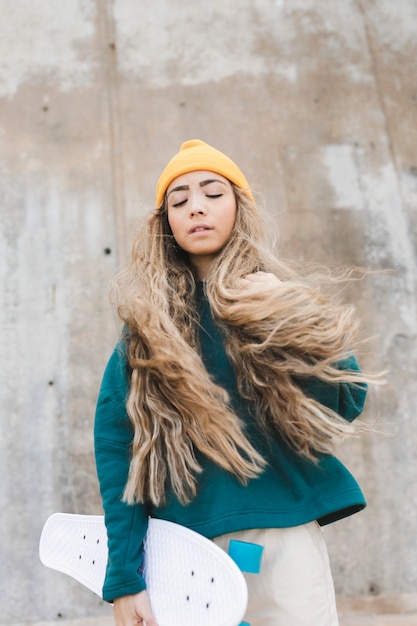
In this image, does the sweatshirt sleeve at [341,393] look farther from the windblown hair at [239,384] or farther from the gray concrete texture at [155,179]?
the gray concrete texture at [155,179]

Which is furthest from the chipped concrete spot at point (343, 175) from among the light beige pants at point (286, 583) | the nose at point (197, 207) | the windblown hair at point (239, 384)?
the light beige pants at point (286, 583)

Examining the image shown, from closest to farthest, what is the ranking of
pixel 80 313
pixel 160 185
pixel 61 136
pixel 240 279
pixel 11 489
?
pixel 240 279
pixel 160 185
pixel 11 489
pixel 80 313
pixel 61 136

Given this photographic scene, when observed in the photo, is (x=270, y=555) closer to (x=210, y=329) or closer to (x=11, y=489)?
(x=210, y=329)

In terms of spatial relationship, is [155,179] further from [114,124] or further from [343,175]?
[343,175]

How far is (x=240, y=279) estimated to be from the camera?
120cm

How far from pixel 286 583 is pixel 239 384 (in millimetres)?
351

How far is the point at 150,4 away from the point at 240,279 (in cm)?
223

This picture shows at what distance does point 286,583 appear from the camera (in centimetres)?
102

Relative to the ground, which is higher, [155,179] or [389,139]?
[389,139]

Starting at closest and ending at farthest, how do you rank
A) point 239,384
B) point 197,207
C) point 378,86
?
1. point 239,384
2. point 197,207
3. point 378,86

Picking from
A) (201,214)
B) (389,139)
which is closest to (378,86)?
(389,139)

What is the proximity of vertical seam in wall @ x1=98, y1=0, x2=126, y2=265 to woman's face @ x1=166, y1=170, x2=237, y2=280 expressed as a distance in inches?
50.4

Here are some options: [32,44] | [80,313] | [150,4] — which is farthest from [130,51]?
[80,313]

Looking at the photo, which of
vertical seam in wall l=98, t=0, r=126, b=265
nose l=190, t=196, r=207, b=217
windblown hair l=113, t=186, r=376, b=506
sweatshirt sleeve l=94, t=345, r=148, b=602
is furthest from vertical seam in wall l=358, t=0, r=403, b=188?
sweatshirt sleeve l=94, t=345, r=148, b=602
